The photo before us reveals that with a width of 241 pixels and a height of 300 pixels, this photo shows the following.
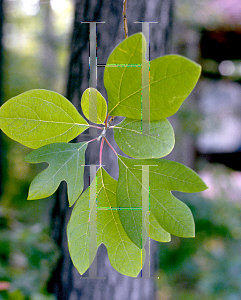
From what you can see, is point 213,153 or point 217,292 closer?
point 217,292

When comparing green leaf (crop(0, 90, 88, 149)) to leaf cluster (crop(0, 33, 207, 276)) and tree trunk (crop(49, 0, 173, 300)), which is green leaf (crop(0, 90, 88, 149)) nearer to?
leaf cluster (crop(0, 33, 207, 276))

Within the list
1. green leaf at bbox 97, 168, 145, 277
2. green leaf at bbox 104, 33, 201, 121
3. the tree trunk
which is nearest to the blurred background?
the tree trunk

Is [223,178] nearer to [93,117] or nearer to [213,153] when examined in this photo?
[213,153]

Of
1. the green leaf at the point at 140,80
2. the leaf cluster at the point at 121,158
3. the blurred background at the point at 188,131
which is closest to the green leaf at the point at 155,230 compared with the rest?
the leaf cluster at the point at 121,158

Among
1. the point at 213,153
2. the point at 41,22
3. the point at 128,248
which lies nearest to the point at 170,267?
the point at 213,153

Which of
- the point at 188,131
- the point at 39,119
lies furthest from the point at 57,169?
the point at 188,131

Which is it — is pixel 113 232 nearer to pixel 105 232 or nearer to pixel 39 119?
pixel 105 232
